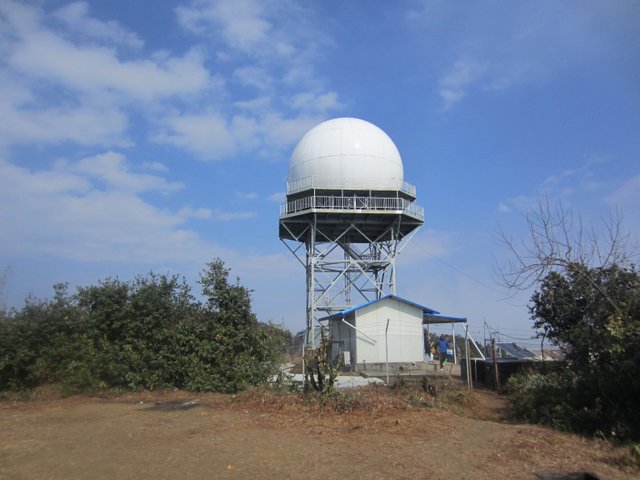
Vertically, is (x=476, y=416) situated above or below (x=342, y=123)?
below

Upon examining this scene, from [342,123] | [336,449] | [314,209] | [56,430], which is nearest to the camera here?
[336,449]

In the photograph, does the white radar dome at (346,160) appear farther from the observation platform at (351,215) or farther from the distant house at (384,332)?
the distant house at (384,332)

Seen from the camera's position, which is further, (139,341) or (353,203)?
(353,203)

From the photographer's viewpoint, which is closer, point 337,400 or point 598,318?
point 337,400

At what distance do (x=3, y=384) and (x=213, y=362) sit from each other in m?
5.71

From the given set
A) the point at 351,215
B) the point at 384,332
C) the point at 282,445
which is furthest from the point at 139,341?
the point at 351,215

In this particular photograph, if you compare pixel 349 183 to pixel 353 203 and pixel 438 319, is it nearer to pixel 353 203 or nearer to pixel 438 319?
pixel 353 203

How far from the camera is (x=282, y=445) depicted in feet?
24.4

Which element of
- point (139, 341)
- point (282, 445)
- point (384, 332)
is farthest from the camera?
point (384, 332)

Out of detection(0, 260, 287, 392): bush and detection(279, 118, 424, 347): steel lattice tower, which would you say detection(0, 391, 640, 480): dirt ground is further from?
detection(279, 118, 424, 347): steel lattice tower

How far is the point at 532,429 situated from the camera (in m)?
8.85

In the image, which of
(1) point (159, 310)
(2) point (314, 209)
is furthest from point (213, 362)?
(2) point (314, 209)

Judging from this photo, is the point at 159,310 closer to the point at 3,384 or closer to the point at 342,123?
the point at 3,384

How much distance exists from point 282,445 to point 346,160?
79.0 feet
